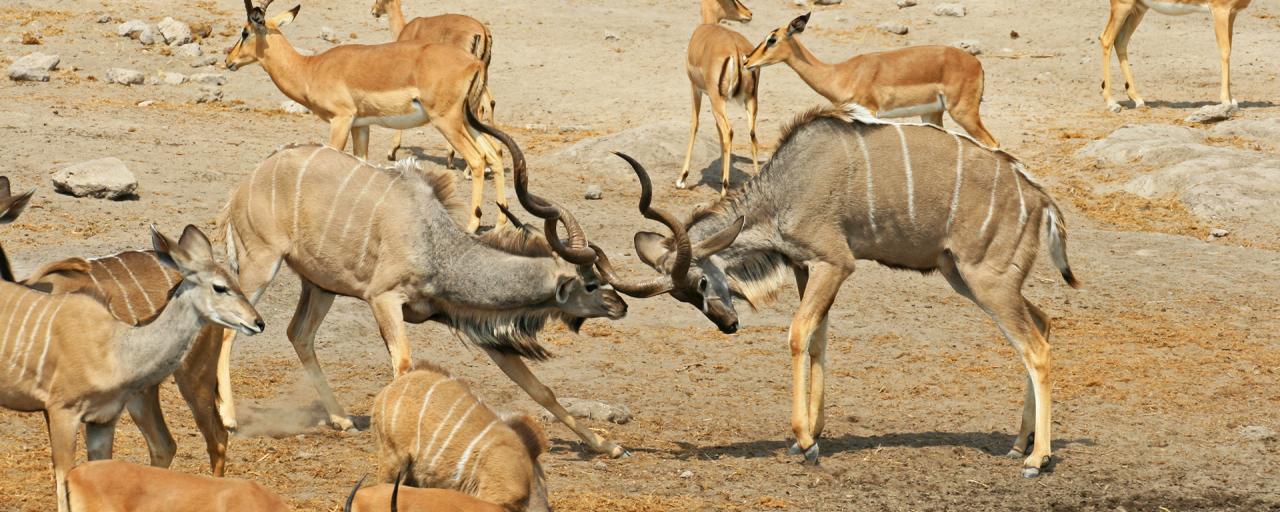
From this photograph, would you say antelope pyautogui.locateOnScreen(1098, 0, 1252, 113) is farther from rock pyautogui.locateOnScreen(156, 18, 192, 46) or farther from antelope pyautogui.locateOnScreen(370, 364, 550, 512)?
antelope pyautogui.locateOnScreen(370, 364, 550, 512)

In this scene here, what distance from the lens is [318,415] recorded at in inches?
323

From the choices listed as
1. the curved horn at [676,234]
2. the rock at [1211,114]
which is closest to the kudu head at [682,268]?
the curved horn at [676,234]

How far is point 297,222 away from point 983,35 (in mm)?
14257

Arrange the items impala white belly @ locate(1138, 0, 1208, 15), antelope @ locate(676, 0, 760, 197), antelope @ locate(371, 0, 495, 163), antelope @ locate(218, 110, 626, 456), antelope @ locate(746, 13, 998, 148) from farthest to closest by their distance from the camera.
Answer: impala white belly @ locate(1138, 0, 1208, 15)
antelope @ locate(371, 0, 495, 163)
antelope @ locate(676, 0, 760, 197)
antelope @ locate(746, 13, 998, 148)
antelope @ locate(218, 110, 626, 456)

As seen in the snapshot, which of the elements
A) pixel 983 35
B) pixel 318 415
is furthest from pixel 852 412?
pixel 983 35

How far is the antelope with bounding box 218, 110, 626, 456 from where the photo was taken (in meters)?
7.79

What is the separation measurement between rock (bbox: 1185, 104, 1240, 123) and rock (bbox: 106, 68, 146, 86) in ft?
35.7

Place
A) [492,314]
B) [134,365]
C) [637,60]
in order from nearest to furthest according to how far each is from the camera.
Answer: [134,365] < [492,314] < [637,60]

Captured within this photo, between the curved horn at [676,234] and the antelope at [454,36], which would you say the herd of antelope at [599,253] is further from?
the antelope at [454,36]

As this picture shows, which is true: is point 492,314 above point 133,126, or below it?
above

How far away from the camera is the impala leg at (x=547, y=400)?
7617 mm

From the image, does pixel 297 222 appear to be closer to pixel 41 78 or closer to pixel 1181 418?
pixel 1181 418

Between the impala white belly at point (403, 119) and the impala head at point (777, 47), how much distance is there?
363 cm

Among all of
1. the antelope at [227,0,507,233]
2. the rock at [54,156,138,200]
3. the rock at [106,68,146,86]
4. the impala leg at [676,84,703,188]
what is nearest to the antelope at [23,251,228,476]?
the rock at [54,156,138,200]
